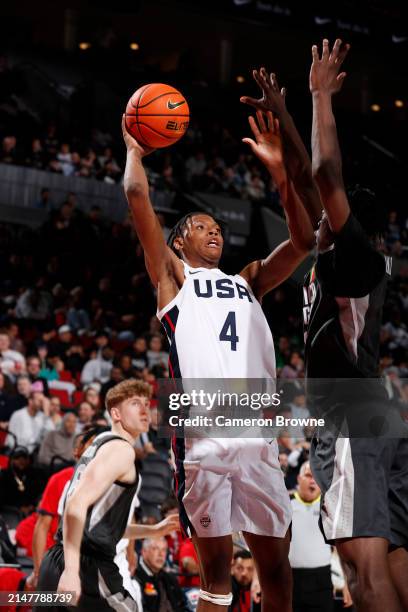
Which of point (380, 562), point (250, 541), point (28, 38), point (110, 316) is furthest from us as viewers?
point (28, 38)

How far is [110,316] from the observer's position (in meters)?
14.1

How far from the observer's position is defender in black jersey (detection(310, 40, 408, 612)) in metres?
3.39

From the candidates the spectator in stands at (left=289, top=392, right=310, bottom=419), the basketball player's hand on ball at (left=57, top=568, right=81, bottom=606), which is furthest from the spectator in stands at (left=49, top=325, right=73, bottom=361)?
the basketball player's hand on ball at (left=57, top=568, right=81, bottom=606)

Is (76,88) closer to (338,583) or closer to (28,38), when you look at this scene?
(28,38)

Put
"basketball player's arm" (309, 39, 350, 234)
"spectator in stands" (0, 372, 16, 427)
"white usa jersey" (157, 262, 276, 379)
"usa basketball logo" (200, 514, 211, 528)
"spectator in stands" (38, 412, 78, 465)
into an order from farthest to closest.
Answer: "spectator in stands" (0, 372, 16, 427) → "spectator in stands" (38, 412, 78, 465) → "white usa jersey" (157, 262, 276, 379) → "usa basketball logo" (200, 514, 211, 528) → "basketball player's arm" (309, 39, 350, 234)

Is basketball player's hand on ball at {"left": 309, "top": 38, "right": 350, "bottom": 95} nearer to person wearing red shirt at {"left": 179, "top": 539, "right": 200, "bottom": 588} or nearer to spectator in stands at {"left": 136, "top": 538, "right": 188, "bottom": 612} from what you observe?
spectator in stands at {"left": 136, "top": 538, "right": 188, "bottom": 612}

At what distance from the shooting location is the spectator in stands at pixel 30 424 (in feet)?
32.7

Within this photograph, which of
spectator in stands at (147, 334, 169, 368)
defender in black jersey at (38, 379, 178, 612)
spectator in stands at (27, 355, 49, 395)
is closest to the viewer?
defender in black jersey at (38, 379, 178, 612)

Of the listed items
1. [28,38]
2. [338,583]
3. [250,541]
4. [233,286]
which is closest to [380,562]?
[250,541]

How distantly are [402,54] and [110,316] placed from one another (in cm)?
914

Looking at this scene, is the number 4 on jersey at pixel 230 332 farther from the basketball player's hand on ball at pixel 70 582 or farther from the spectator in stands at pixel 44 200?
the spectator in stands at pixel 44 200

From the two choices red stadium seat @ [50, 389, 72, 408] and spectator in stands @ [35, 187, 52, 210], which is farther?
spectator in stands @ [35, 187, 52, 210]

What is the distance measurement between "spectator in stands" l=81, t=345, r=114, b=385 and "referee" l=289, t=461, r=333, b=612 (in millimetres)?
4732

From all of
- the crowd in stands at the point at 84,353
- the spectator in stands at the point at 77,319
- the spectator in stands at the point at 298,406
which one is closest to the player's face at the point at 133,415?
the crowd in stands at the point at 84,353
